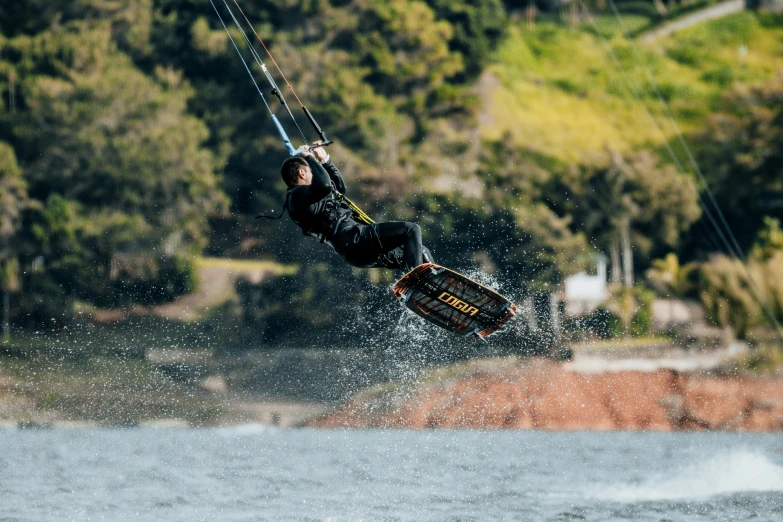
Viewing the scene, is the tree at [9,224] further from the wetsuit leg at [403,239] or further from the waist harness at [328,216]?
the wetsuit leg at [403,239]

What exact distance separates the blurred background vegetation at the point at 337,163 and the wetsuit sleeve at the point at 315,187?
2599 cm

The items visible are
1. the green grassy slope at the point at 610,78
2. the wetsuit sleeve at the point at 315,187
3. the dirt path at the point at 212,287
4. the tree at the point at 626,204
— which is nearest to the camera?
the wetsuit sleeve at the point at 315,187

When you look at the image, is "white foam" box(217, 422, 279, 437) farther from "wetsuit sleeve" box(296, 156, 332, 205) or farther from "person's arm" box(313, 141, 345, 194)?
"wetsuit sleeve" box(296, 156, 332, 205)

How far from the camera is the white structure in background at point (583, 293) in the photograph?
38.5 meters

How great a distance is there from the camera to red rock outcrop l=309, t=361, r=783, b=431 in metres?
36.8

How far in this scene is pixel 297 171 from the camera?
10508 millimetres

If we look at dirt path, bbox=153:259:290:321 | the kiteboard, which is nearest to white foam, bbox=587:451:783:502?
the kiteboard

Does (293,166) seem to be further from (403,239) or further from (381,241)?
(403,239)

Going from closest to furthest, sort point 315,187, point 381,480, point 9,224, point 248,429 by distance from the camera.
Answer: point 315,187 → point 381,480 → point 248,429 → point 9,224

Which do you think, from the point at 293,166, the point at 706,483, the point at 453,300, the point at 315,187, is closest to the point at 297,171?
the point at 293,166

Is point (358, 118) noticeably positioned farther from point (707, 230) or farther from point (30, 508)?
point (30, 508)

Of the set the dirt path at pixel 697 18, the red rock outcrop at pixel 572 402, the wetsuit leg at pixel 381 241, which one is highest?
the wetsuit leg at pixel 381 241

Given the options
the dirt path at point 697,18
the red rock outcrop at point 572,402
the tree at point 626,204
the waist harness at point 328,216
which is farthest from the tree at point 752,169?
the waist harness at point 328,216

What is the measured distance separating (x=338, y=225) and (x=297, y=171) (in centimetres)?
61
